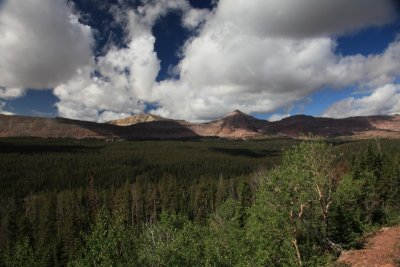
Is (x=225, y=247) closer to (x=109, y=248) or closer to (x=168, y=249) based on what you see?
(x=168, y=249)

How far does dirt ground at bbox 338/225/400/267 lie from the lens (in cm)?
2417

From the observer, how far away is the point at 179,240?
2842 cm

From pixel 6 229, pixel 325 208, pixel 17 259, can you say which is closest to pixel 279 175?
pixel 325 208

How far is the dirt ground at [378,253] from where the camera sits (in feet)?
79.3

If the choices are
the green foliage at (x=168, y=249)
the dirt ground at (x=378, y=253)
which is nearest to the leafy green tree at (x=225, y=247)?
the green foliage at (x=168, y=249)

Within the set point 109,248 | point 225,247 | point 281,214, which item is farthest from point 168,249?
point 225,247

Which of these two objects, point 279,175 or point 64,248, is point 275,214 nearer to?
point 279,175

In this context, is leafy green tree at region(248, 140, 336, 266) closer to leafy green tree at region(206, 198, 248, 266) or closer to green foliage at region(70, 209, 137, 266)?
leafy green tree at region(206, 198, 248, 266)

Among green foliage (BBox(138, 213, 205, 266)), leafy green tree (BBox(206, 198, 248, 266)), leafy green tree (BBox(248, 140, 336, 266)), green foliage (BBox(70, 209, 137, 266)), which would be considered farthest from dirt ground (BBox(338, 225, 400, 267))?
green foliage (BBox(70, 209, 137, 266))

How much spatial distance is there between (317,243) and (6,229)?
91642mm

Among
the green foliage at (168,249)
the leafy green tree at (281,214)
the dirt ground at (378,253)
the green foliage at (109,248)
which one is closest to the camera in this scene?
the dirt ground at (378,253)

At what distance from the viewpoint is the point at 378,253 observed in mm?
26953

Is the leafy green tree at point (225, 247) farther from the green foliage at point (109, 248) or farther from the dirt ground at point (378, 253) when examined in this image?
the dirt ground at point (378, 253)

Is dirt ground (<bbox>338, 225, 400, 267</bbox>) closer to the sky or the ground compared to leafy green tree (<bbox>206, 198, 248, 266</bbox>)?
closer to the sky
